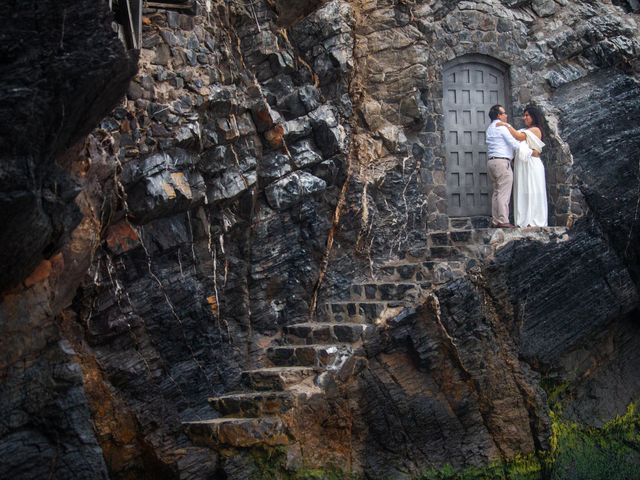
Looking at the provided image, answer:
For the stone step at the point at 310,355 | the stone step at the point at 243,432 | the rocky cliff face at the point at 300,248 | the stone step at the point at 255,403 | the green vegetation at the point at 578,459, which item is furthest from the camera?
the green vegetation at the point at 578,459

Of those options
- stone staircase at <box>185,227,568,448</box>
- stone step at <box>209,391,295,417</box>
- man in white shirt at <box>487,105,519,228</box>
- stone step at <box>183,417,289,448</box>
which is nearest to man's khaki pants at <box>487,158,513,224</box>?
man in white shirt at <box>487,105,519,228</box>

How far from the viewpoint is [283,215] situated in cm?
1291

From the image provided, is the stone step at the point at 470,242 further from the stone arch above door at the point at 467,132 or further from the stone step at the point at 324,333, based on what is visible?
the stone step at the point at 324,333

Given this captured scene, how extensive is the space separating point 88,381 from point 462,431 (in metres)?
4.80

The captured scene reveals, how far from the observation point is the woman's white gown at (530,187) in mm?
14164

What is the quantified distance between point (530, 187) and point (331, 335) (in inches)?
156

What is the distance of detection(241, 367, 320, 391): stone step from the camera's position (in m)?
11.7

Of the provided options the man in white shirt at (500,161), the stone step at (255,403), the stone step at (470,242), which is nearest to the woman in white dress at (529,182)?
the man in white shirt at (500,161)

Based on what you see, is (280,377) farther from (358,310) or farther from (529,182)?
(529,182)

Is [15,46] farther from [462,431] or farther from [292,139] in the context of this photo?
[462,431]

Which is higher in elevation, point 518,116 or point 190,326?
point 518,116

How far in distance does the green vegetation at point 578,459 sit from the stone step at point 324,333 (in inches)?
75.3

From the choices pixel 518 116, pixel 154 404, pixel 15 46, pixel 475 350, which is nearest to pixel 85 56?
pixel 15 46

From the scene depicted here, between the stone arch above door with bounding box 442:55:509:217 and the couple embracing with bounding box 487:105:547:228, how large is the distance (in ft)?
1.57
